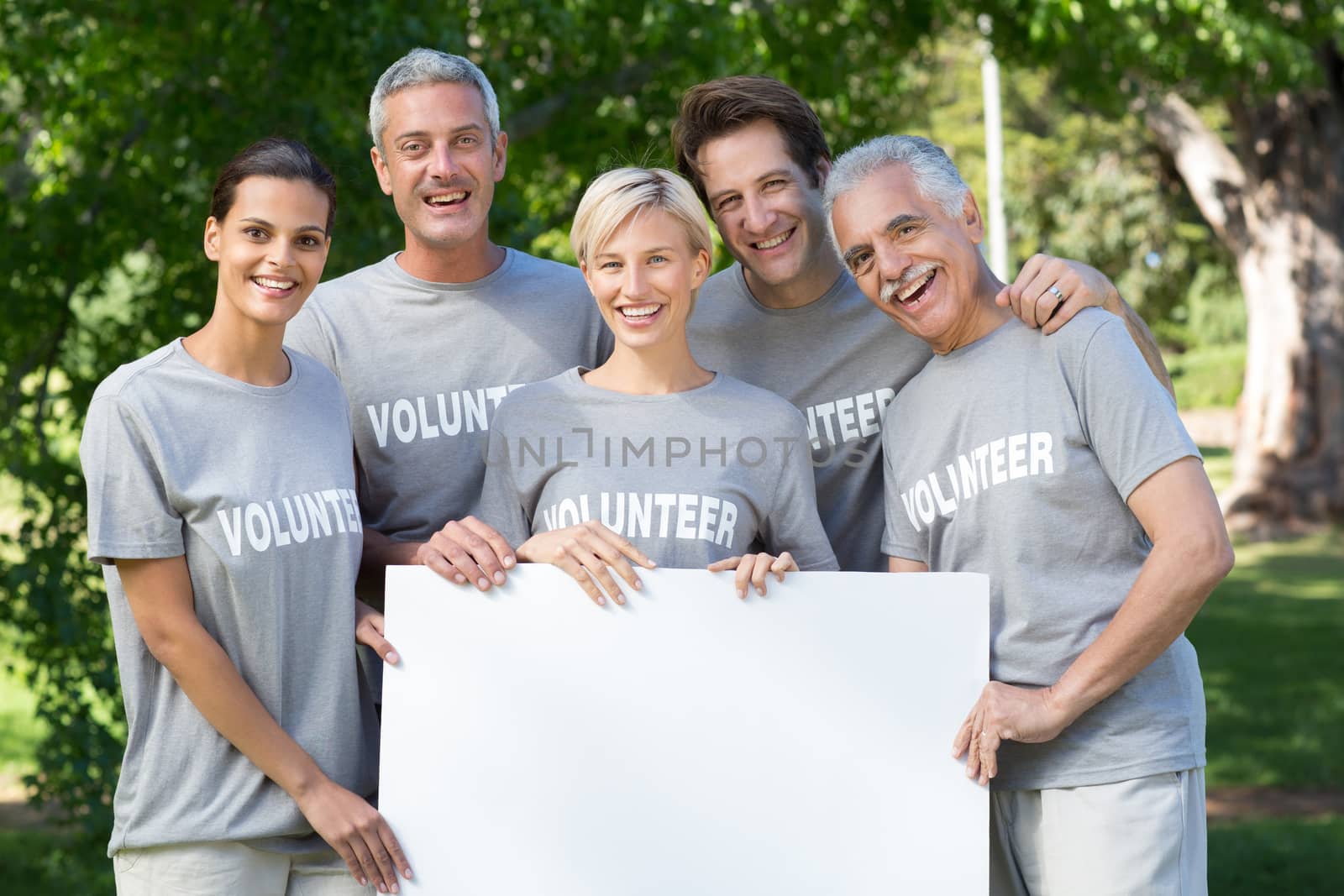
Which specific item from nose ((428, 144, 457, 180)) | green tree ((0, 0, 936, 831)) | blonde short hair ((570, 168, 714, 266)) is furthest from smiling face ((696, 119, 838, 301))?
green tree ((0, 0, 936, 831))

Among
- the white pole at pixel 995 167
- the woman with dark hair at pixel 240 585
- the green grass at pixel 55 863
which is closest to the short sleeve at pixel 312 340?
the woman with dark hair at pixel 240 585

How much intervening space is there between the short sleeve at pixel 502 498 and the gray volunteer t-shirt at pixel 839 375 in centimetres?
63

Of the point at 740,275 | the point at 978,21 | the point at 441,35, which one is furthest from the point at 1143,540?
the point at 978,21

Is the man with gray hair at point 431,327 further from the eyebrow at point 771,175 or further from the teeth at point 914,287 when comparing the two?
the teeth at point 914,287

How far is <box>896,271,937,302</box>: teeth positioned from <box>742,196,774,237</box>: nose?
18.9 inches

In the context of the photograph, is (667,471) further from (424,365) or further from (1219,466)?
(1219,466)

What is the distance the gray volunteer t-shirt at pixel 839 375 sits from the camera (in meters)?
3.21

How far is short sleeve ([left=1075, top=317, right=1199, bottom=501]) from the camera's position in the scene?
2.59 meters

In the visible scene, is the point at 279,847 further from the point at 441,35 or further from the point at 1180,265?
the point at 1180,265

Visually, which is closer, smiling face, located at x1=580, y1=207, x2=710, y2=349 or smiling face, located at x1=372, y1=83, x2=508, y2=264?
smiling face, located at x1=580, y1=207, x2=710, y2=349

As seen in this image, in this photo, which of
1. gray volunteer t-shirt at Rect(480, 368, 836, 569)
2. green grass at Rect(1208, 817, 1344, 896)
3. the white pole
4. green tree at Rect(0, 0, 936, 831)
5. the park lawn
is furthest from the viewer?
the white pole

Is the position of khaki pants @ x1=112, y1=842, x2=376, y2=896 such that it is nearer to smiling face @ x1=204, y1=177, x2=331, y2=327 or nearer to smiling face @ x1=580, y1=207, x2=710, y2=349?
smiling face @ x1=204, y1=177, x2=331, y2=327

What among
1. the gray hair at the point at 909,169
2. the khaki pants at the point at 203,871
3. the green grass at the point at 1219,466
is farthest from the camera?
the green grass at the point at 1219,466

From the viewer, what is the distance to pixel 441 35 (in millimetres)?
5664
